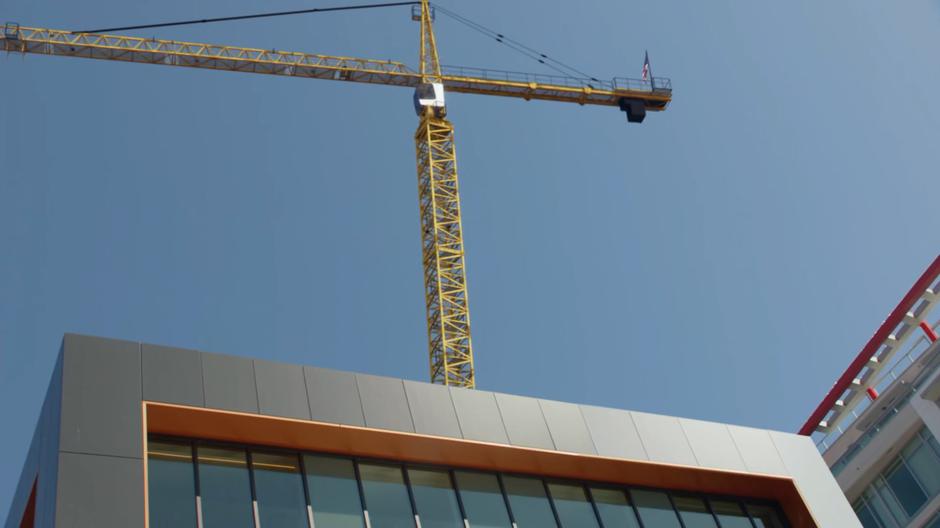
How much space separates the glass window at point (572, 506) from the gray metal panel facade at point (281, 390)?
6.29 metres

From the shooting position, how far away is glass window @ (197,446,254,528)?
2175cm

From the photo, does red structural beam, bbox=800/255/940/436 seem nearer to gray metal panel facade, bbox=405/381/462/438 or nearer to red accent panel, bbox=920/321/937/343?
red accent panel, bbox=920/321/937/343

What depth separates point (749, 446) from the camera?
29672 mm

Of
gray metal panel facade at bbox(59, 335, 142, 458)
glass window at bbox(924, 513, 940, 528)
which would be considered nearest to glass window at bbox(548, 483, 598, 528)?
gray metal panel facade at bbox(59, 335, 142, 458)

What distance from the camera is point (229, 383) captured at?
76.8 feet

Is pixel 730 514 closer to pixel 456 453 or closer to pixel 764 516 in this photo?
pixel 764 516

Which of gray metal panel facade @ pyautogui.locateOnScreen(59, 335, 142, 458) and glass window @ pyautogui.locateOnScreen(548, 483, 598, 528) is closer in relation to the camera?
gray metal panel facade @ pyautogui.locateOnScreen(59, 335, 142, 458)

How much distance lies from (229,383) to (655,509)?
34.9 ft

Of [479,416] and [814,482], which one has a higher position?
[479,416]

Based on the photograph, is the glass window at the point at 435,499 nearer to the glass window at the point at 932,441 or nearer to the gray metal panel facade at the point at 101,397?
the gray metal panel facade at the point at 101,397

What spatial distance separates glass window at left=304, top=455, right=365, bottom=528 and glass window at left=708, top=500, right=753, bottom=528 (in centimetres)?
960

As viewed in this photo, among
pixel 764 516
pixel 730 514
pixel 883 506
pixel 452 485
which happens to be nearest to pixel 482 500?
pixel 452 485

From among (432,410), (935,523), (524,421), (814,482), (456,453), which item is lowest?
(814,482)

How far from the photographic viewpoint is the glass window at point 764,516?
95.6ft
